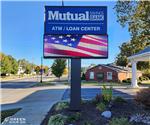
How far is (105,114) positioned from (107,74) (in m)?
49.1

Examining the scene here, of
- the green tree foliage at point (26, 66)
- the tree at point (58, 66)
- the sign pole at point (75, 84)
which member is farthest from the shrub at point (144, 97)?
the green tree foliage at point (26, 66)

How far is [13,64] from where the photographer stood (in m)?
111

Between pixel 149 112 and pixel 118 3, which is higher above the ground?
pixel 118 3

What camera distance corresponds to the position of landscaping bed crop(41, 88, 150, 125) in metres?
10.2

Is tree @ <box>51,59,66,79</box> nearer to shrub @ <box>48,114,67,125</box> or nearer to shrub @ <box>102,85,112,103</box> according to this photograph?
shrub @ <box>102,85,112,103</box>

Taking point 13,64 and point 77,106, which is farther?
point 13,64

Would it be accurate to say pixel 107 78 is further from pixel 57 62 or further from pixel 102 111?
pixel 102 111

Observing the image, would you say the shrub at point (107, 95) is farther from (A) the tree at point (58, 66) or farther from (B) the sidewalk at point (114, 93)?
(A) the tree at point (58, 66)

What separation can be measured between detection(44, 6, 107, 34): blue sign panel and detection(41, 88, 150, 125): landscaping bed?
2.46 metres

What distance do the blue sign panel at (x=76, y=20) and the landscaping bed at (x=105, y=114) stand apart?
2.46 meters

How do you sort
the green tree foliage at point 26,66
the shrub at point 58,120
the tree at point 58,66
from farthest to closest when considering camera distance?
1. the green tree foliage at point 26,66
2. the tree at point 58,66
3. the shrub at point 58,120

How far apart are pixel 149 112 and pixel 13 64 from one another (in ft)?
335

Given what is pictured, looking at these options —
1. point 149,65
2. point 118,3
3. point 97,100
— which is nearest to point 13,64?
point 149,65

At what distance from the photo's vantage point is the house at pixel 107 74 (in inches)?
2309
